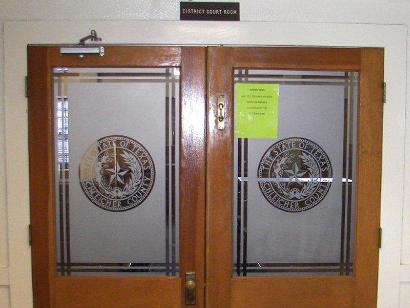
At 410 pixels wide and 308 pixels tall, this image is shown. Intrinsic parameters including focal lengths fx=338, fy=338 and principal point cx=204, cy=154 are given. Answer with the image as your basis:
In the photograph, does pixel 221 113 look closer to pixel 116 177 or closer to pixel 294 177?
pixel 294 177

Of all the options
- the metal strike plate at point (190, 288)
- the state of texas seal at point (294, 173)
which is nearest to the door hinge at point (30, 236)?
the metal strike plate at point (190, 288)

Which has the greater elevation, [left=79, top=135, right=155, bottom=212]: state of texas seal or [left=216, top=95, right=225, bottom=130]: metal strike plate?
[left=216, top=95, right=225, bottom=130]: metal strike plate

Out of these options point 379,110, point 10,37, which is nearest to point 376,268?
point 379,110

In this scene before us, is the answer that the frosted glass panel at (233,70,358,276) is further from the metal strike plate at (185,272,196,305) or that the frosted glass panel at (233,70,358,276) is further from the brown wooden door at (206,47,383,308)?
the metal strike plate at (185,272,196,305)

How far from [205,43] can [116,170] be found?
73 centimetres

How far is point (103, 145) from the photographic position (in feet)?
5.29

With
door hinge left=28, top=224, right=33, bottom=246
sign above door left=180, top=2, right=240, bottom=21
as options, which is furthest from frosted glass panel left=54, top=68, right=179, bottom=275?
sign above door left=180, top=2, right=240, bottom=21

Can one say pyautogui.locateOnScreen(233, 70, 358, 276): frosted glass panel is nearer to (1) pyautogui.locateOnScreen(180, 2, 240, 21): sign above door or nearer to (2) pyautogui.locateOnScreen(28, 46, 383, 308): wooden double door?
(2) pyautogui.locateOnScreen(28, 46, 383, 308): wooden double door

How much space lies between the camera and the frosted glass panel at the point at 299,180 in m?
1.61

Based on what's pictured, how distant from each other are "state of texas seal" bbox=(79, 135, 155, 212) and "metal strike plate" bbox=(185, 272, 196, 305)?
0.43 m

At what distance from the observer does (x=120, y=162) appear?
1614mm

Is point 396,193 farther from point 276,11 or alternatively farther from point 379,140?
point 276,11

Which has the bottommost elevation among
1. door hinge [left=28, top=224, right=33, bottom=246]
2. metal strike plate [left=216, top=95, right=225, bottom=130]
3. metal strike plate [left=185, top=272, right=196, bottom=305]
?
metal strike plate [left=185, top=272, right=196, bottom=305]

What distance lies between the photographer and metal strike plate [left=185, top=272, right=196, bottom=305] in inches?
63.4
